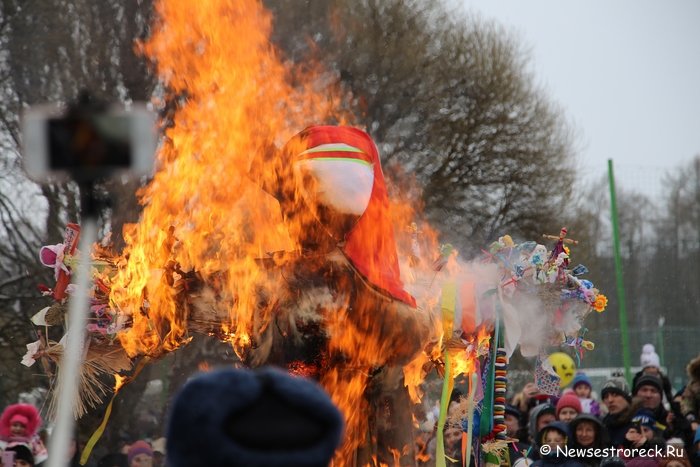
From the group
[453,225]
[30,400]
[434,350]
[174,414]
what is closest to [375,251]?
[434,350]

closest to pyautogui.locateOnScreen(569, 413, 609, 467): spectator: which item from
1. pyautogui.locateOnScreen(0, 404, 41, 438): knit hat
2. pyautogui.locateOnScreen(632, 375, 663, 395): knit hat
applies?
pyautogui.locateOnScreen(632, 375, 663, 395): knit hat

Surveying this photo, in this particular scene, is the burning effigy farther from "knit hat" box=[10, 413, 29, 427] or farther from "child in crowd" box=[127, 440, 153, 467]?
"child in crowd" box=[127, 440, 153, 467]

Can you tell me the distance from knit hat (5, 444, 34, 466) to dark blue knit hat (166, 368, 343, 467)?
19.5ft

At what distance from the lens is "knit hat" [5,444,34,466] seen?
8.24 meters

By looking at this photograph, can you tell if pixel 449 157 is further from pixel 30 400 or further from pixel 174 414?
pixel 174 414

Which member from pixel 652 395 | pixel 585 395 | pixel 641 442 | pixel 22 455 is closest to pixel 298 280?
pixel 22 455

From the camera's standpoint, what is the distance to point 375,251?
6.06m

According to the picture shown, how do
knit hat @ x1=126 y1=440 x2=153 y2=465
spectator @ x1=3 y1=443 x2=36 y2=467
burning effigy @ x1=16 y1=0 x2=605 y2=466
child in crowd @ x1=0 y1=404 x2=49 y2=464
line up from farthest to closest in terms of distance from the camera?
knit hat @ x1=126 y1=440 x2=153 y2=465
child in crowd @ x1=0 y1=404 x2=49 y2=464
spectator @ x1=3 y1=443 x2=36 y2=467
burning effigy @ x1=16 y1=0 x2=605 y2=466

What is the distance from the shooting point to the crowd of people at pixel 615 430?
8.34 metres

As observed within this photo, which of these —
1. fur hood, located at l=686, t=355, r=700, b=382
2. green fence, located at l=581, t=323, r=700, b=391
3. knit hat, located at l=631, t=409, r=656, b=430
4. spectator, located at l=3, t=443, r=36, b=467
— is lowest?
spectator, located at l=3, t=443, r=36, b=467

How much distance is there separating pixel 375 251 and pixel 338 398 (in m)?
0.79

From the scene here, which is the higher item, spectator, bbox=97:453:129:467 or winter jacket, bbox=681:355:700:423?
winter jacket, bbox=681:355:700:423

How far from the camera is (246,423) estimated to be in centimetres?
265

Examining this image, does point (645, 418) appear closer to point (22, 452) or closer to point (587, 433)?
point (587, 433)
